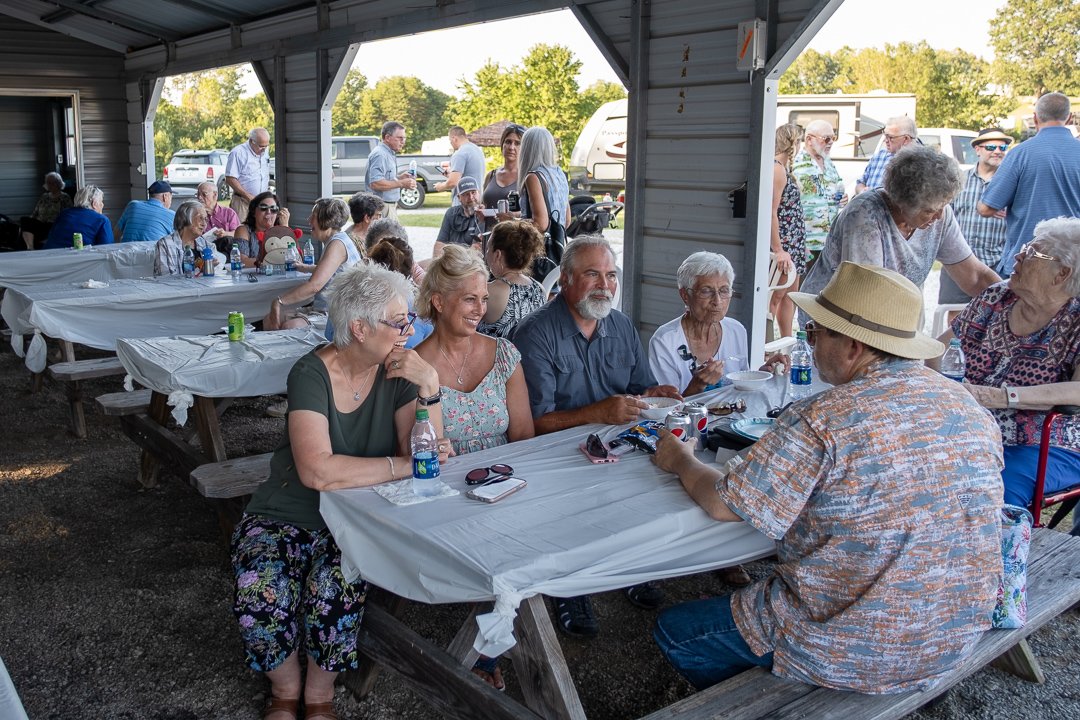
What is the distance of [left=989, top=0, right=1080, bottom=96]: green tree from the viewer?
24.5 m

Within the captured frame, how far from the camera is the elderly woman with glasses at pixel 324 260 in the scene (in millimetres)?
5406

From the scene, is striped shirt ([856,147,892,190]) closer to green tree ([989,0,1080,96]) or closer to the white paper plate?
the white paper plate

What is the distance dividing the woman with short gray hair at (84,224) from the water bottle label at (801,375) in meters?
6.66

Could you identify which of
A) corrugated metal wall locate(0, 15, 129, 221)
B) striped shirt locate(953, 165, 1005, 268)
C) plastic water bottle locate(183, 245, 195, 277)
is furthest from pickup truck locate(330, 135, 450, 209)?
striped shirt locate(953, 165, 1005, 268)

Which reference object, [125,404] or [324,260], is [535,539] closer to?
[125,404]

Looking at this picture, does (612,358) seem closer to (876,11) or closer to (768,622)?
(768,622)

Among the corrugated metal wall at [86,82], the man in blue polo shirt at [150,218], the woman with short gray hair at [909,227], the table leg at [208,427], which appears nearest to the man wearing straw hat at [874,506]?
the woman with short gray hair at [909,227]

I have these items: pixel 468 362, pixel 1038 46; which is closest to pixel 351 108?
pixel 1038 46

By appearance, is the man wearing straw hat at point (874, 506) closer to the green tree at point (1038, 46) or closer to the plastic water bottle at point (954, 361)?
the plastic water bottle at point (954, 361)

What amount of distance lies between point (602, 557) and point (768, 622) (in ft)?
1.35

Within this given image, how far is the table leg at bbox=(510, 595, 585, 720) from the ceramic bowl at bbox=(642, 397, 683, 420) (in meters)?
0.98

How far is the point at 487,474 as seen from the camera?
2.34 metres

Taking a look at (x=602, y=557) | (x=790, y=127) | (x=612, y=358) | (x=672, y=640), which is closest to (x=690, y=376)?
(x=612, y=358)

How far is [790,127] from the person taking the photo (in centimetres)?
709
